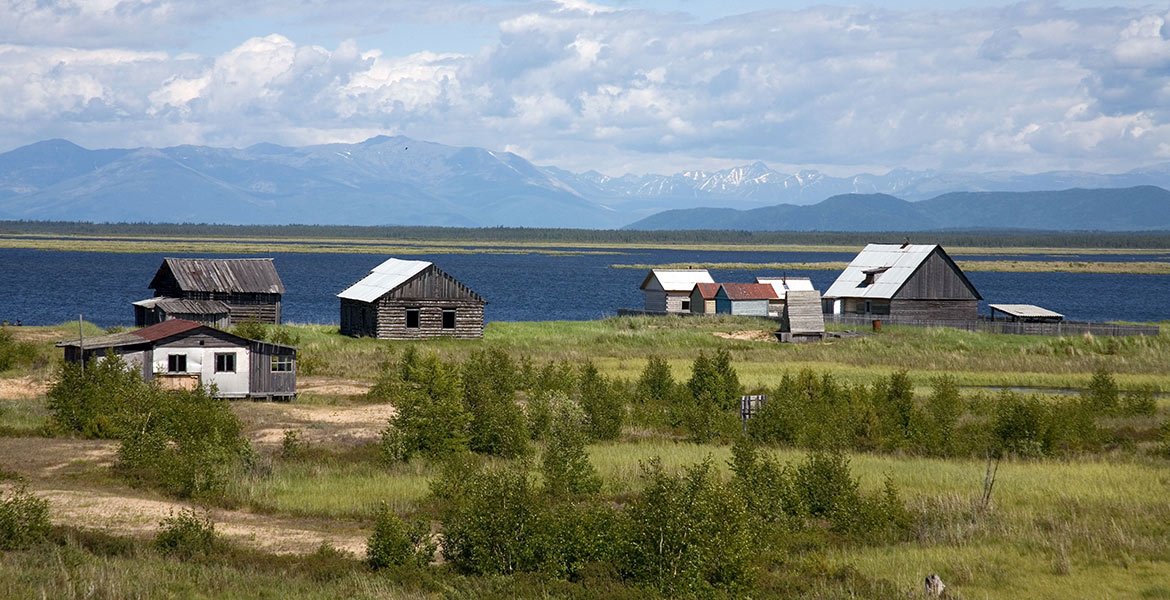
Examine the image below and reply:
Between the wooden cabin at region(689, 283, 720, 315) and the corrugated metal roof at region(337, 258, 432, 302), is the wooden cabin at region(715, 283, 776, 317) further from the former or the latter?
the corrugated metal roof at region(337, 258, 432, 302)

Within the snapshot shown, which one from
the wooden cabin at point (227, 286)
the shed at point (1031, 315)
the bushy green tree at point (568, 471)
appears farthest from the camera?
the shed at point (1031, 315)

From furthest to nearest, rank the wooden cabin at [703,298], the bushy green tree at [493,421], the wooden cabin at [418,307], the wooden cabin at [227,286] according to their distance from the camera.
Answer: the wooden cabin at [703,298] < the wooden cabin at [227,286] < the wooden cabin at [418,307] < the bushy green tree at [493,421]

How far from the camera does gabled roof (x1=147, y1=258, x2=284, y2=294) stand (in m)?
73.8

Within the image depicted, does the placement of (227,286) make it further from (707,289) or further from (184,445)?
(184,445)

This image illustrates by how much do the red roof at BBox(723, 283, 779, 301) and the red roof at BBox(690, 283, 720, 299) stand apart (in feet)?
2.55

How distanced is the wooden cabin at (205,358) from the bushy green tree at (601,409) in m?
12.5

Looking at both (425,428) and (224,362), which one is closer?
(425,428)

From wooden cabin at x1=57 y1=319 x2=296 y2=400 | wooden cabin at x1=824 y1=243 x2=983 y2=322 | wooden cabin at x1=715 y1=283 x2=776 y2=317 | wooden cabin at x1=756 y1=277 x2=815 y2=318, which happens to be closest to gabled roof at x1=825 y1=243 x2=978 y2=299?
wooden cabin at x1=824 y1=243 x2=983 y2=322

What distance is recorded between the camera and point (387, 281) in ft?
239

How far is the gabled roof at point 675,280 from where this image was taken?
92.4m

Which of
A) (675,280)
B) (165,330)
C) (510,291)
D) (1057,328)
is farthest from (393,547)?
(510,291)

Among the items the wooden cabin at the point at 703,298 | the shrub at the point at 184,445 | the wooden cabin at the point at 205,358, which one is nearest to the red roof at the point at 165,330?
the wooden cabin at the point at 205,358

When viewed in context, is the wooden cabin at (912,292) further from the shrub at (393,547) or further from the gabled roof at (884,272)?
the shrub at (393,547)

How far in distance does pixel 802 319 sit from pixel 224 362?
3772 centimetres
